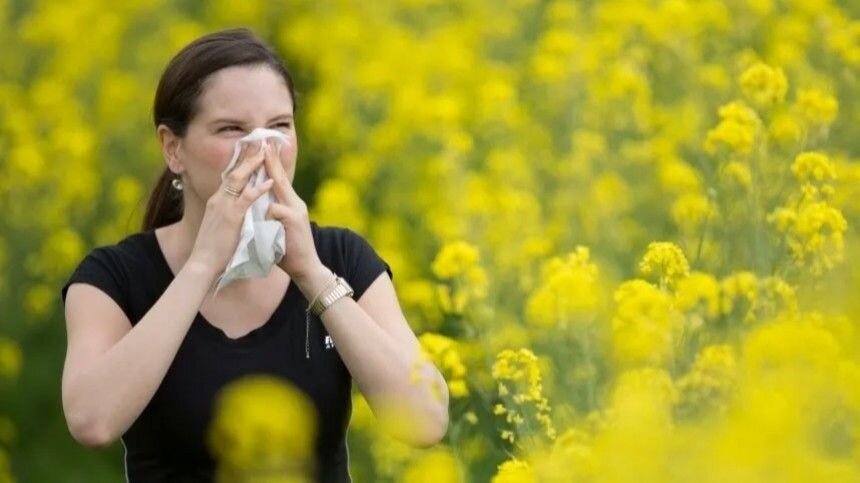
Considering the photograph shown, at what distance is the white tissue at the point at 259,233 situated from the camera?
2.89 meters

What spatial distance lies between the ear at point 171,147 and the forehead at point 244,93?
113 mm

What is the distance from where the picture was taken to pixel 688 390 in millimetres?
3141

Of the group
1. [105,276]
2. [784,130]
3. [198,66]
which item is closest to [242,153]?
[198,66]

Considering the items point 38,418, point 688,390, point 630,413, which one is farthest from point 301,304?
point 38,418

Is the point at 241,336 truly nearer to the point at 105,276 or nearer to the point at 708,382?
the point at 105,276

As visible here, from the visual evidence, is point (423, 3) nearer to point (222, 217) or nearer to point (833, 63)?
point (833, 63)

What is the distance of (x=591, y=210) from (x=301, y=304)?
2151mm

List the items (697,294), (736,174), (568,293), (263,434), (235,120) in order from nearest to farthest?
(263,434) → (235,120) → (697,294) → (568,293) → (736,174)

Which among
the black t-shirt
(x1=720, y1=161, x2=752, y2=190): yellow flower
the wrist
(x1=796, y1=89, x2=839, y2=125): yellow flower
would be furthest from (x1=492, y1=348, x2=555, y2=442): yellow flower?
(x1=796, y1=89, x2=839, y2=125): yellow flower

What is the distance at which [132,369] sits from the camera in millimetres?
2869

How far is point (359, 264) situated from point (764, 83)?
199 centimetres

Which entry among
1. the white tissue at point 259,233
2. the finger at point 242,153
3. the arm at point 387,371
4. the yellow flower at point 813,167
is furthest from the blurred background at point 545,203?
the finger at point 242,153

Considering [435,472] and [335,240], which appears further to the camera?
[335,240]

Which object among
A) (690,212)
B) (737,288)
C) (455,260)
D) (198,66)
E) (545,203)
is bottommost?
(198,66)
